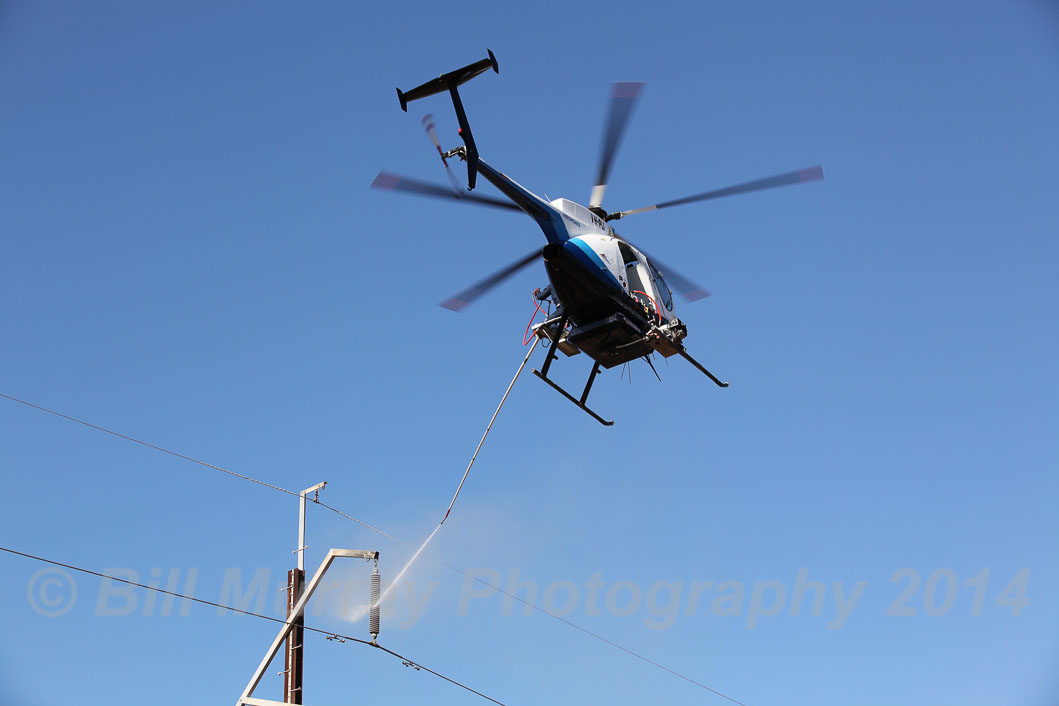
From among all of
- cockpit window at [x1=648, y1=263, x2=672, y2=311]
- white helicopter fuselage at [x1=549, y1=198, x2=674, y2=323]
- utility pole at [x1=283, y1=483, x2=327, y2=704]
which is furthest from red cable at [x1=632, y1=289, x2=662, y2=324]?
utility pole at [x1=283, y1=483, x2=327, y2=704]

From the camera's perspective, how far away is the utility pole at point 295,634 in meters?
13.6

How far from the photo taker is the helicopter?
18641 mm

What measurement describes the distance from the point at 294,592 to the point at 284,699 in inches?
53.7

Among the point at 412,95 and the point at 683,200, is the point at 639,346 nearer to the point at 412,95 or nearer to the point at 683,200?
the point at 683,200

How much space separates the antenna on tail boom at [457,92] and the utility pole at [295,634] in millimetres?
5973

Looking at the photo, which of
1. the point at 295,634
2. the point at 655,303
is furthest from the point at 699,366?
the point at 295,634

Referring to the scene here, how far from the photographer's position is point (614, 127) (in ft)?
65.6

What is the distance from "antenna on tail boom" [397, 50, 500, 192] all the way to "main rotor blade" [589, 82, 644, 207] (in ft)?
12.5

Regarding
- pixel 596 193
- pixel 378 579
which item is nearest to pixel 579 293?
pixel 596 193

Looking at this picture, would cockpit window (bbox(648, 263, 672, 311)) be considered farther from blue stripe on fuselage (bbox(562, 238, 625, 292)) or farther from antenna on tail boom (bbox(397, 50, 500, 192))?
antenna on tail boom (bbox(397, 50, 500, 192))

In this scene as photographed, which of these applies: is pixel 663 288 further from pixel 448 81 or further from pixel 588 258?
pixel 448 81

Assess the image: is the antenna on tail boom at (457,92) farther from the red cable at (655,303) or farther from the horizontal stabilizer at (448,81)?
the red cable at (655,303)

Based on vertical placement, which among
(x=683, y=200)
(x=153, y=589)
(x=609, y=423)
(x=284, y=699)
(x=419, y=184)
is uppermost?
(x=683, y=200)

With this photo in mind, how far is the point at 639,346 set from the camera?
2006 centimetres
